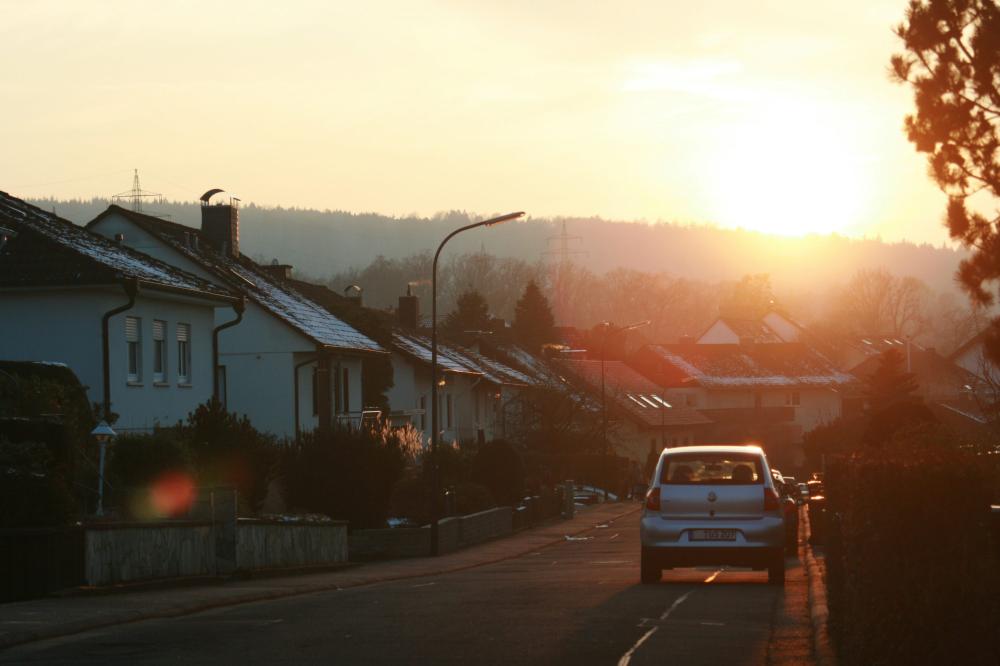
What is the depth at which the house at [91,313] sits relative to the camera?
3148 centimetres

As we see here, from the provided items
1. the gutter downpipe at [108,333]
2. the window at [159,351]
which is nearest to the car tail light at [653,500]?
the gutter downpipe at [108,333]

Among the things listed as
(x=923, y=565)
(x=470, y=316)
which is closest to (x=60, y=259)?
(x=923, y=565)

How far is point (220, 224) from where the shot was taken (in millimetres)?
53688

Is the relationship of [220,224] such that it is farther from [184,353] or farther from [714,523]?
[714,523]

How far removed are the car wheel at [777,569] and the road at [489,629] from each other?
0.71ft

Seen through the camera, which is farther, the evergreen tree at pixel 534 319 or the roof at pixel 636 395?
the evergreen tree at pixel 534 319

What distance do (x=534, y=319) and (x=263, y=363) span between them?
6787 centimetres

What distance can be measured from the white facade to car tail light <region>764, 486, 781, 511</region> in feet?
89.4

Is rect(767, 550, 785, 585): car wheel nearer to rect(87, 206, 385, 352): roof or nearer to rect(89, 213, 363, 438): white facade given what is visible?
rect(87, 206, 385, 352): roof

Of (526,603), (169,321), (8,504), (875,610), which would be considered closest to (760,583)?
(526,603)

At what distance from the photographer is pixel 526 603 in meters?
16.5

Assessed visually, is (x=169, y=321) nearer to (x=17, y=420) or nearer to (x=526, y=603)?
(x=17, y=420)

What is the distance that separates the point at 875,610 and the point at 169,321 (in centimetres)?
2862

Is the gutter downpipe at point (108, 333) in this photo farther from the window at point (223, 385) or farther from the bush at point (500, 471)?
the bush at point (500, 471)
